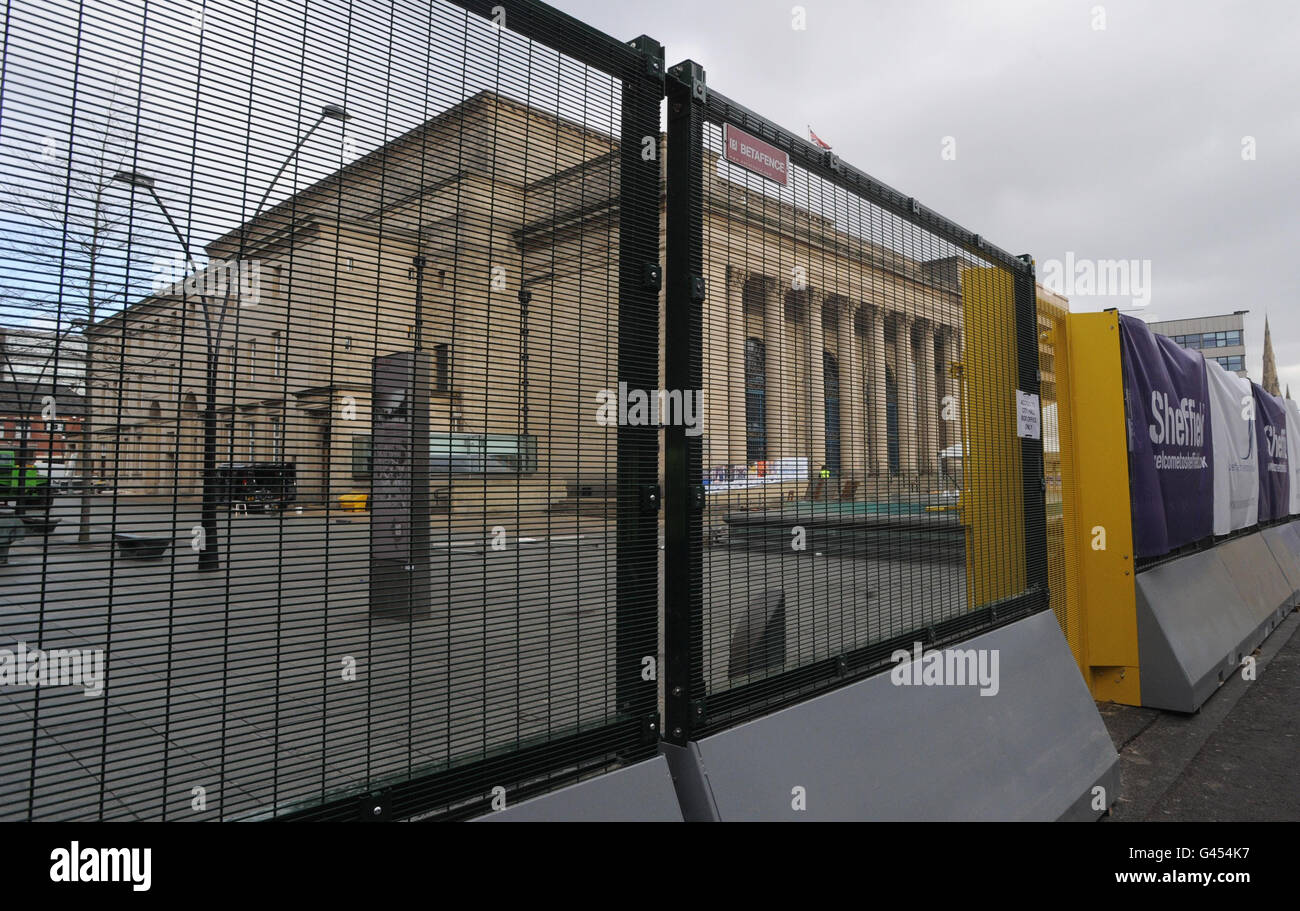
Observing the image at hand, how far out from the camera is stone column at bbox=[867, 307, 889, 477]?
386cm

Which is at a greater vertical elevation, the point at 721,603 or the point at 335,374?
the point at 335,374

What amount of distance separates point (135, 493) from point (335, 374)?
1.82 feet

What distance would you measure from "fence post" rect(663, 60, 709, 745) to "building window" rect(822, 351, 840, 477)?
1006mm

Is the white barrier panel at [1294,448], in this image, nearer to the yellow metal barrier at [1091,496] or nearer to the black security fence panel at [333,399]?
the yellow metal barrier at [1091,496]

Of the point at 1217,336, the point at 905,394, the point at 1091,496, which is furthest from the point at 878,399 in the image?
the point at 1217,336

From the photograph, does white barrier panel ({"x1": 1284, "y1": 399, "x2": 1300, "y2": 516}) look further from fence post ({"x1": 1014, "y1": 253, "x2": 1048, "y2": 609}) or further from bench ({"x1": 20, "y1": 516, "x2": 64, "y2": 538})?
bench ({"x1": 20, "y1": 516, "x2": 64, "y2": 538})

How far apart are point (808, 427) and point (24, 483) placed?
9.24 ft

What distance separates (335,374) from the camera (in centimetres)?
203

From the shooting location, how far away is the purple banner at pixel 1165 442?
640 centimetres

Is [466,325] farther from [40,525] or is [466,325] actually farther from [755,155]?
[755,155]

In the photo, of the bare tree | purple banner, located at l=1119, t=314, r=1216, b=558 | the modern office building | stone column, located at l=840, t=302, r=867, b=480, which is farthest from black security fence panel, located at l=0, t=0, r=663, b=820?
the modern office building

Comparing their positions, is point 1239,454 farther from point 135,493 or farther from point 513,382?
A: point 135,493

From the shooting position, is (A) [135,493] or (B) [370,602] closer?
(A) [135,493]
